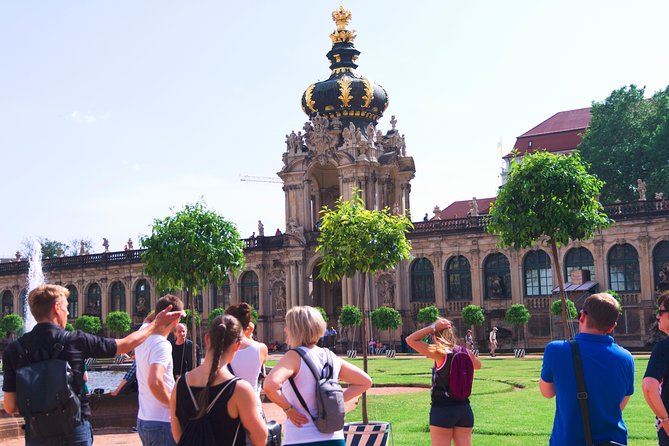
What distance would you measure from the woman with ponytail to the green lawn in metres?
9.43

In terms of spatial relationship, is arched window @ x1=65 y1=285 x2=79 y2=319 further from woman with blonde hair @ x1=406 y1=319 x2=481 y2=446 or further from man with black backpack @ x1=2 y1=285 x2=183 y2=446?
man with black backpack @ x1=2 y1=285 x2=183 y2=446

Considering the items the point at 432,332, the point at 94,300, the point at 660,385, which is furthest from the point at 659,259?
the point at 660,385

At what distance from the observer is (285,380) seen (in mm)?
8344

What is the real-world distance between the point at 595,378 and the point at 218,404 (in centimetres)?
315

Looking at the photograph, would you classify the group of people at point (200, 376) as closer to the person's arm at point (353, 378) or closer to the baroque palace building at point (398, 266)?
the person's arm at point (353, 378)

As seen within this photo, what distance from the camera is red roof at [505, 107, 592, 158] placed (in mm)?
91312

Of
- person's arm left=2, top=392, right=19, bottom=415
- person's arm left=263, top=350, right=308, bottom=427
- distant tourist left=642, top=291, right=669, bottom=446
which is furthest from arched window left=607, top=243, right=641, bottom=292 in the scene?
person's arm left=2, top=392, right=19, bottom=415

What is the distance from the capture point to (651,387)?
842 cm

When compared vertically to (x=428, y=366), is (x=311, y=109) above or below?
above

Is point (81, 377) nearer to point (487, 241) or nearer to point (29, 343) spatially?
point (29, 343)

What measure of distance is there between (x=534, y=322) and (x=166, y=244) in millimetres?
27830

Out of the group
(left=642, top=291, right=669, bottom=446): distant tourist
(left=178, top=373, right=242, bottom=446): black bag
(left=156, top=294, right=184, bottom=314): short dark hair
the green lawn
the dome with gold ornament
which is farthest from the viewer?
the dome with gold ornament

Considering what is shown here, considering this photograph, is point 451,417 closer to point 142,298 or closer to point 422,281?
point 422,281

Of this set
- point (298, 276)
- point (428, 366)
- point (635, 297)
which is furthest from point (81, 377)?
point (298, 276)
